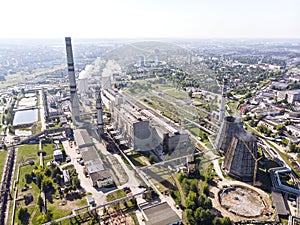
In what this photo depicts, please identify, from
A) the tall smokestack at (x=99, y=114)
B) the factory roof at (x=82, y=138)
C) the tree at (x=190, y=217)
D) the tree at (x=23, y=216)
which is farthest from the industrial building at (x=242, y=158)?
the tree at (x=23, y=216)

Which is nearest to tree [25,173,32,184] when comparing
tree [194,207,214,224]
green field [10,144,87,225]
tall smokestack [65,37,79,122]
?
green field [10,144,87,225]

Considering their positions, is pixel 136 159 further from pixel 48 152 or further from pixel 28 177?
pixel 48 152

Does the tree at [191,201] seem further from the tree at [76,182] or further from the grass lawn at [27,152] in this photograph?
the grass lawn at [27,152]

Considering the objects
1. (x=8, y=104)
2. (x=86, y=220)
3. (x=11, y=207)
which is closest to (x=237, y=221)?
(x=86, y=220)

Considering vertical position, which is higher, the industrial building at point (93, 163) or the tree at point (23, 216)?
the industrial building at point (93, 163)

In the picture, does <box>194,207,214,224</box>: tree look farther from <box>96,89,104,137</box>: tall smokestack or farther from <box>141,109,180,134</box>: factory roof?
<box>96,89,104,137</box>: tall smokestack

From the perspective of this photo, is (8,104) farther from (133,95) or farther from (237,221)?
(237,221)
